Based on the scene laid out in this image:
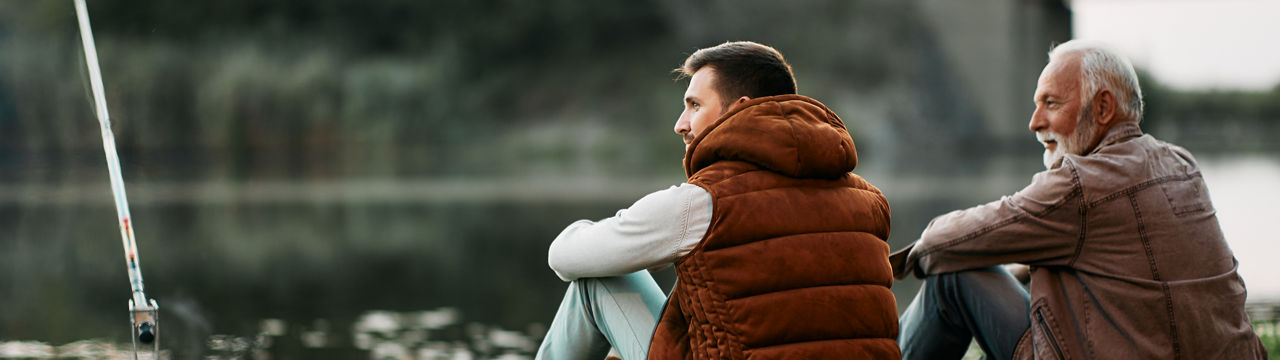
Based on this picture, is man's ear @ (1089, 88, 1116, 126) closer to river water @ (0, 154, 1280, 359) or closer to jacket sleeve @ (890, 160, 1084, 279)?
jacket sleeve @ (890, 160, 1084, 279)

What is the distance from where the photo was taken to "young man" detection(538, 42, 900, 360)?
1903 mm

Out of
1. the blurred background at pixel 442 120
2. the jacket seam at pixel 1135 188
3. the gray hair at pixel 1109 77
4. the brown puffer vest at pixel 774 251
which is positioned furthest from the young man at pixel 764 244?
the blurred background at pixel 442 120

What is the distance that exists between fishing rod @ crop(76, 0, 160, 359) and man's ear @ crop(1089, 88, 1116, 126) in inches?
77.2

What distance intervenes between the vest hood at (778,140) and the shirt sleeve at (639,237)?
6cm

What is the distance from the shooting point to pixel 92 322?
7.64m

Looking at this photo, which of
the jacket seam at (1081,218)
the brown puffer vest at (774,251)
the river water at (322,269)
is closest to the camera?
the brown puffer vest at (774,251)

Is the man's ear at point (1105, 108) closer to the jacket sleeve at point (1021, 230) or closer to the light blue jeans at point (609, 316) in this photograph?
the jacket sleeve at point (1021, 230)

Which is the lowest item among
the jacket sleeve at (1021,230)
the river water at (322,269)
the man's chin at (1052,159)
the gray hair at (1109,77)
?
the river water at (322,269)

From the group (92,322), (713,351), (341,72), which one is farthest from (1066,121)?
(341,72)

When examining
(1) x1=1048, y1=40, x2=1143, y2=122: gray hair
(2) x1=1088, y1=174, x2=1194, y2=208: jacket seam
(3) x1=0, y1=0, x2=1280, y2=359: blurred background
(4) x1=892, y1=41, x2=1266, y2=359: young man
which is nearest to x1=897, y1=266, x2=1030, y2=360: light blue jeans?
(4) x1=892, y1=41, x2=1266, y2=359: young man

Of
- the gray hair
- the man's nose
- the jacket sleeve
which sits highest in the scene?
the gray hair

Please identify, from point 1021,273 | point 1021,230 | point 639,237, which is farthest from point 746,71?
point 1021,273

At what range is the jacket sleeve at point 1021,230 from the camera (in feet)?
7.47

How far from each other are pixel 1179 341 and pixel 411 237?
1313 centimetres
